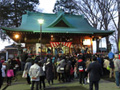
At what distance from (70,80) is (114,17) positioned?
16.2 meters

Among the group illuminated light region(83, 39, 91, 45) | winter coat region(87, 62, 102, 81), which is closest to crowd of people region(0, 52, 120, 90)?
winter coat region(87, 62, 102, 81)

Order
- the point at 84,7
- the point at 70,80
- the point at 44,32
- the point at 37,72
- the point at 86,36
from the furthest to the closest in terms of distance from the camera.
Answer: the point at 84,7 → the point at 86,36 → the point at 44,32 → the point at 70,80 → the point at 37,72

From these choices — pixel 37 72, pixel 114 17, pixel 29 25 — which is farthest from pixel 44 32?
pixel 114 17

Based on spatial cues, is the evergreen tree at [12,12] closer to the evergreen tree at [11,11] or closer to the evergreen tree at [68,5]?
the evergreen tree at [11,11]

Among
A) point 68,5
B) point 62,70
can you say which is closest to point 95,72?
point 62,70

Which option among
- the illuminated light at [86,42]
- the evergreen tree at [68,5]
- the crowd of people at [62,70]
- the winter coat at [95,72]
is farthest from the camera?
the evergreen tree at [68,5]

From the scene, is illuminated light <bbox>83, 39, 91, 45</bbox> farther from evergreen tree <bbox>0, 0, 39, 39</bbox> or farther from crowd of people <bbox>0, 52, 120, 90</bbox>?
evergreen tree <bbox>0, 0, 39, 39</bbox>

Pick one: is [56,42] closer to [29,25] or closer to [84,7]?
[29,25]

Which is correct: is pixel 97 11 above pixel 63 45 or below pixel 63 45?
above

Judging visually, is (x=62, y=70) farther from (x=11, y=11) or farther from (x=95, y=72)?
(x=11, y=11)

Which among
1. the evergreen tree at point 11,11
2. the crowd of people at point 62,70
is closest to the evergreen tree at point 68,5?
the evergreen tree at point 11,11

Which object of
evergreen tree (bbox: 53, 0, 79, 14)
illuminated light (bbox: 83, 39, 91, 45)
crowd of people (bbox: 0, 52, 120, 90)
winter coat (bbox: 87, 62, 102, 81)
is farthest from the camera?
evergreen tree (bbox: 53, 0, 79, 14)

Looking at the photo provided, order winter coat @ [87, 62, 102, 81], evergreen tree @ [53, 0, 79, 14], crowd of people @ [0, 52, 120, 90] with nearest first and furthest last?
winter coat @ [87, 62, 102, 81] < crowd of people @ [0, 52, 120, 90] < evergreen tree @ [53, 0, 79, 14]

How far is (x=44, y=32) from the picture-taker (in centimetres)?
1684
